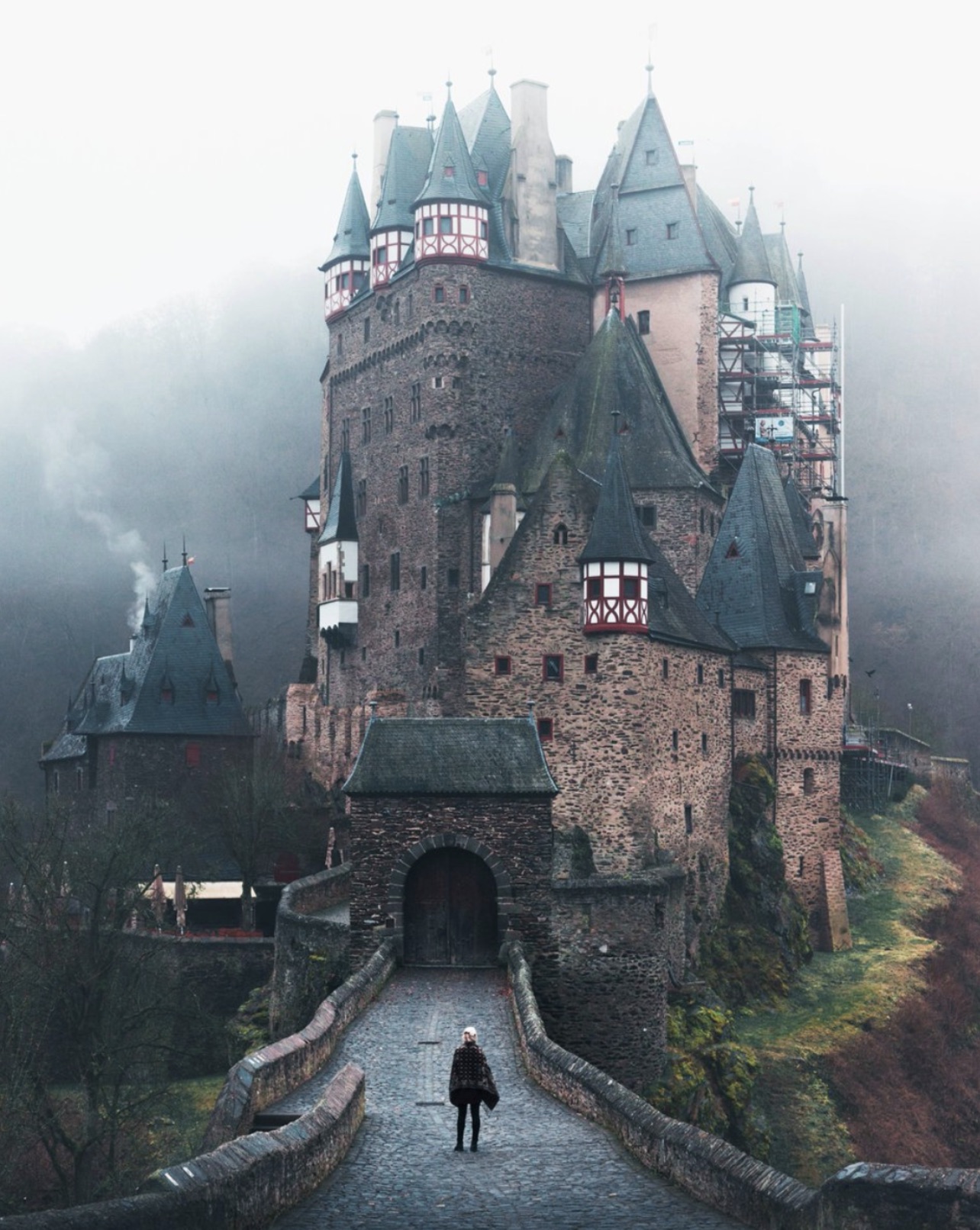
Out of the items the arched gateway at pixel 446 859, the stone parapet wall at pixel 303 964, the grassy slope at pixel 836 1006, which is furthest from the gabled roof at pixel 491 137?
the arched gateway at pixel 446 859

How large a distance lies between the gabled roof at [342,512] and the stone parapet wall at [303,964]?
100 feet

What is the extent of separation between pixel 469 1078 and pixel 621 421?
141 feet

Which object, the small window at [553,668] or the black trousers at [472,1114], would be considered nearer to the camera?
the black trousers at [472,1114]

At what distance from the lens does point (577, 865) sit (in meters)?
44.4

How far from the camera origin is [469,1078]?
59.6 ft

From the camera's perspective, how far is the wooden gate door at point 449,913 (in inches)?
1268

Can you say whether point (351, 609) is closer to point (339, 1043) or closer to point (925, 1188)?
point (339, 1043)

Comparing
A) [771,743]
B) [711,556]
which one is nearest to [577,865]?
[771,743]

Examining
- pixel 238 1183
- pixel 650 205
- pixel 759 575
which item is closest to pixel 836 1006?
pixel 759 575

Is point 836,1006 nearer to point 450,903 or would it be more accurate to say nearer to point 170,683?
point 450,903

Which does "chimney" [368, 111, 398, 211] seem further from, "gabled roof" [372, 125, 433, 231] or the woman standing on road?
the woman standing on road

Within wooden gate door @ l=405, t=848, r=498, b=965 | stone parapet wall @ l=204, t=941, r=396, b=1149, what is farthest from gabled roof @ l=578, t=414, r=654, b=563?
stone parapet wall @ l=204, t=941, r=396, b=1149

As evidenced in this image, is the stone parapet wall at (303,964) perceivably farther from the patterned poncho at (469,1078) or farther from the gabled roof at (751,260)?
the gabled roof at (751,260)

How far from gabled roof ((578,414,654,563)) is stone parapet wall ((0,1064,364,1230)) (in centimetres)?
2862
